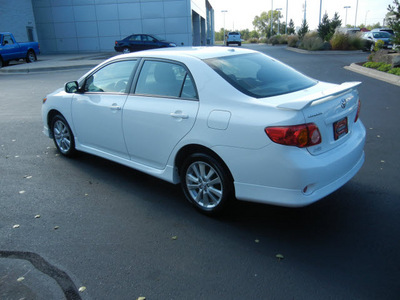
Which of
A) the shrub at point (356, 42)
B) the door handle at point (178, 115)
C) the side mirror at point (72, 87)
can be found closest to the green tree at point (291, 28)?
the shrub at point (356, 42)

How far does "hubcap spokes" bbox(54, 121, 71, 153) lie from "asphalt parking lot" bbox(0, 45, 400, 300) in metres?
0.46

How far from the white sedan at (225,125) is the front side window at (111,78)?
14mm

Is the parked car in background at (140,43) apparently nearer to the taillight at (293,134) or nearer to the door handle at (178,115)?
the door handle at (178,115)

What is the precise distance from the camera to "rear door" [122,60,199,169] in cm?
374

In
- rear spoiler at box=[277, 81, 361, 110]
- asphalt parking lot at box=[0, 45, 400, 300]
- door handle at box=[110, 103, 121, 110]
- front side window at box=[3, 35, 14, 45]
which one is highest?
front side window at box=[3, 35, 14, 45]

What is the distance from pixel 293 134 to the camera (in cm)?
303

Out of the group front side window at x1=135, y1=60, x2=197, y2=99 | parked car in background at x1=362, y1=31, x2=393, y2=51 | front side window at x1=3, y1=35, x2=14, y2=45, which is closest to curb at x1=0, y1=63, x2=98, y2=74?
front side window at x1=3, y1=35, x2=14, y2=45

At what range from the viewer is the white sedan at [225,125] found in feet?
10.2

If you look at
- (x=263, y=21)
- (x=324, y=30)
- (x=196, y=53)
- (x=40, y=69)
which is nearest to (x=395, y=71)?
(x=196, y=53)

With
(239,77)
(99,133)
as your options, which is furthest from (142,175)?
(239,77)

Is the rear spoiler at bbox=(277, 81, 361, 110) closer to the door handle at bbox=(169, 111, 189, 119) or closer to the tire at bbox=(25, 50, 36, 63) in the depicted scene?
the door handle at bbox=(169, 111, 189, 119)

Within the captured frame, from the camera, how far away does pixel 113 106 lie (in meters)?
4.46

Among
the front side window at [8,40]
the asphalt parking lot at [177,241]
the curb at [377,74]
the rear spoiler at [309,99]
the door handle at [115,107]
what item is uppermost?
the front side window at [8,40]

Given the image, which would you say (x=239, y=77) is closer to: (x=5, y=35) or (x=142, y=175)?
(x=142, y=175)
